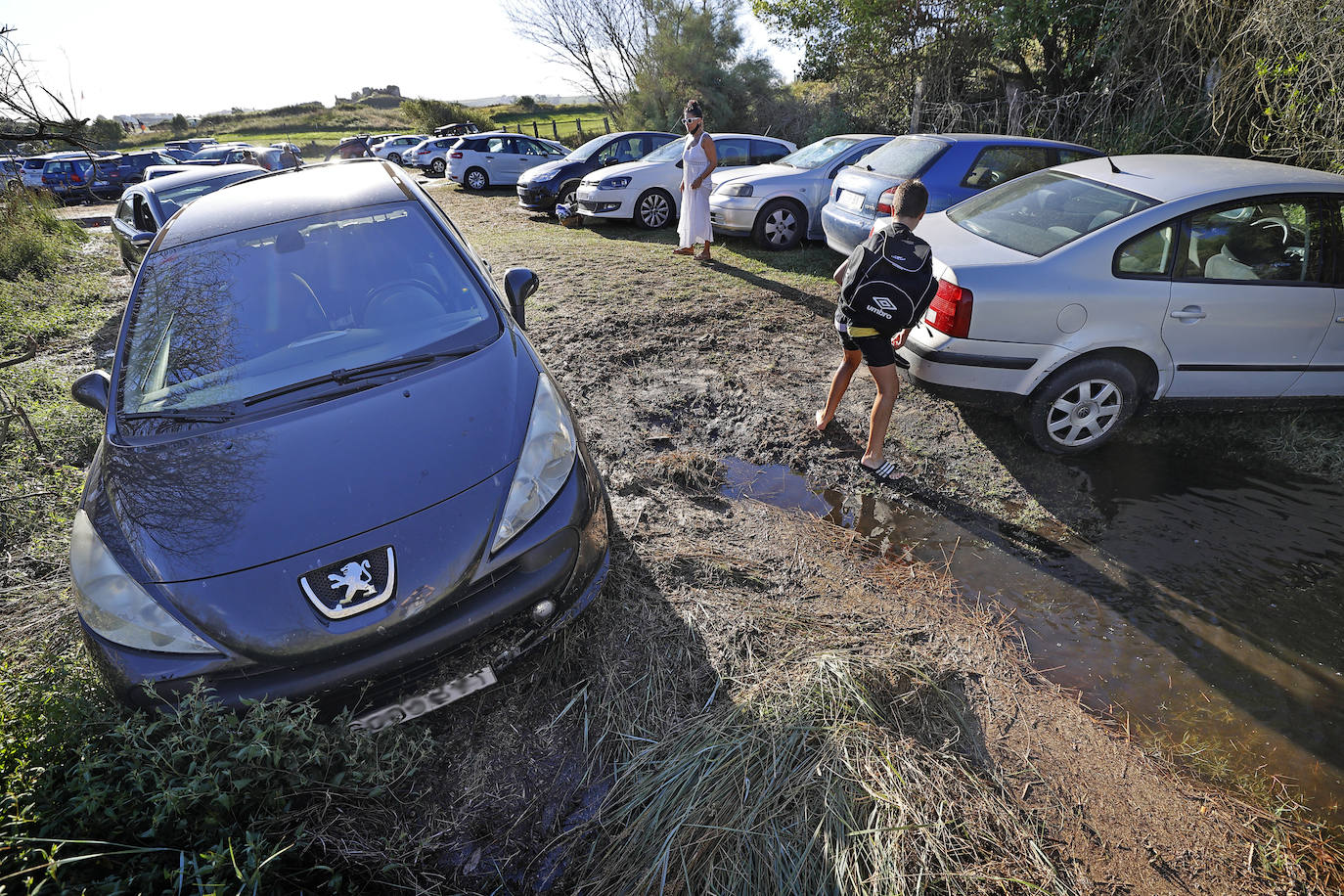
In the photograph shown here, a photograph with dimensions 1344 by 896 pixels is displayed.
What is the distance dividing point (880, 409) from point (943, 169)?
3.73 metres

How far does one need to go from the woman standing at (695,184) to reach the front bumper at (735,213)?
0.21m

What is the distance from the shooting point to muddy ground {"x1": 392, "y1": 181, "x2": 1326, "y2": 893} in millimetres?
1968

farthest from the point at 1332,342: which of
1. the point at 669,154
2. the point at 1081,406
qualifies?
the point at 669,154

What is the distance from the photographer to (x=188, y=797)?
1.63 meters

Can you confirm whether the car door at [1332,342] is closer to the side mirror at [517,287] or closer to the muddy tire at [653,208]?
the side mirror at [517,287]

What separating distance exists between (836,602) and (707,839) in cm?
130

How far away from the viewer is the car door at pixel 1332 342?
3656 millimetres

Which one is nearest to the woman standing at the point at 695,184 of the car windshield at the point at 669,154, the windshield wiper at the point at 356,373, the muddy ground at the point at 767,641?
the car windshield at the point at 669,154

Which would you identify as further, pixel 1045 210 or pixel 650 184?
pixel 650 184

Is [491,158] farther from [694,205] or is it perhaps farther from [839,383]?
[839,383]

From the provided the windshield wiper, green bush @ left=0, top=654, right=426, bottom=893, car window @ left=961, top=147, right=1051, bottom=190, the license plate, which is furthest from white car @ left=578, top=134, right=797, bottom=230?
green bush @ left=0, top=654, right=426, bottom=893

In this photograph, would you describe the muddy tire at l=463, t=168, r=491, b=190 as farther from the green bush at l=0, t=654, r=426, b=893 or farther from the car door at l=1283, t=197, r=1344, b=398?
the green bush at l=0, t=654, r=426, b=893

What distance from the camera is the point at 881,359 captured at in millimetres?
3625

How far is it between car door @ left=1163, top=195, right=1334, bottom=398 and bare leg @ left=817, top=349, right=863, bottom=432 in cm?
170
